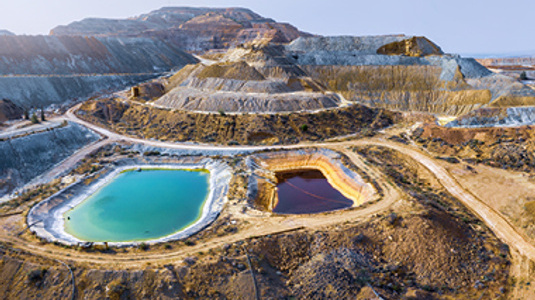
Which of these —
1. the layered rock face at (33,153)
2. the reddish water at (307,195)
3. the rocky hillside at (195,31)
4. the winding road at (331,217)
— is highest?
the rocky hillside at (195,31)

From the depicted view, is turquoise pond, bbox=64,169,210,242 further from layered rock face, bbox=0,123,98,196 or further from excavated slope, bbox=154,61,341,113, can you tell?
excavated slope, bbox=154,61,341,113

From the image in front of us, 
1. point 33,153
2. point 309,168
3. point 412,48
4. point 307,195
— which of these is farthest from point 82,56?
point 412,48

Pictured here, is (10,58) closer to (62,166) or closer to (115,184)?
(62,166)

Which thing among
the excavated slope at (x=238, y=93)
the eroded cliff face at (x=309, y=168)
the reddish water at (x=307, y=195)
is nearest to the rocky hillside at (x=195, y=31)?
the excavated slope at (x=238, y=93)

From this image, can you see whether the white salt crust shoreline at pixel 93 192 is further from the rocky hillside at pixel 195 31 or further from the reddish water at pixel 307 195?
the rocky hillside at pixel 195 31

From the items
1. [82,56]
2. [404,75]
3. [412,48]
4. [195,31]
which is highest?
[195,31]

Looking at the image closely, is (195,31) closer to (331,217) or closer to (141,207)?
(141,207)

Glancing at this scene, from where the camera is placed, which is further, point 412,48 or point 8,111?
point 412,48
